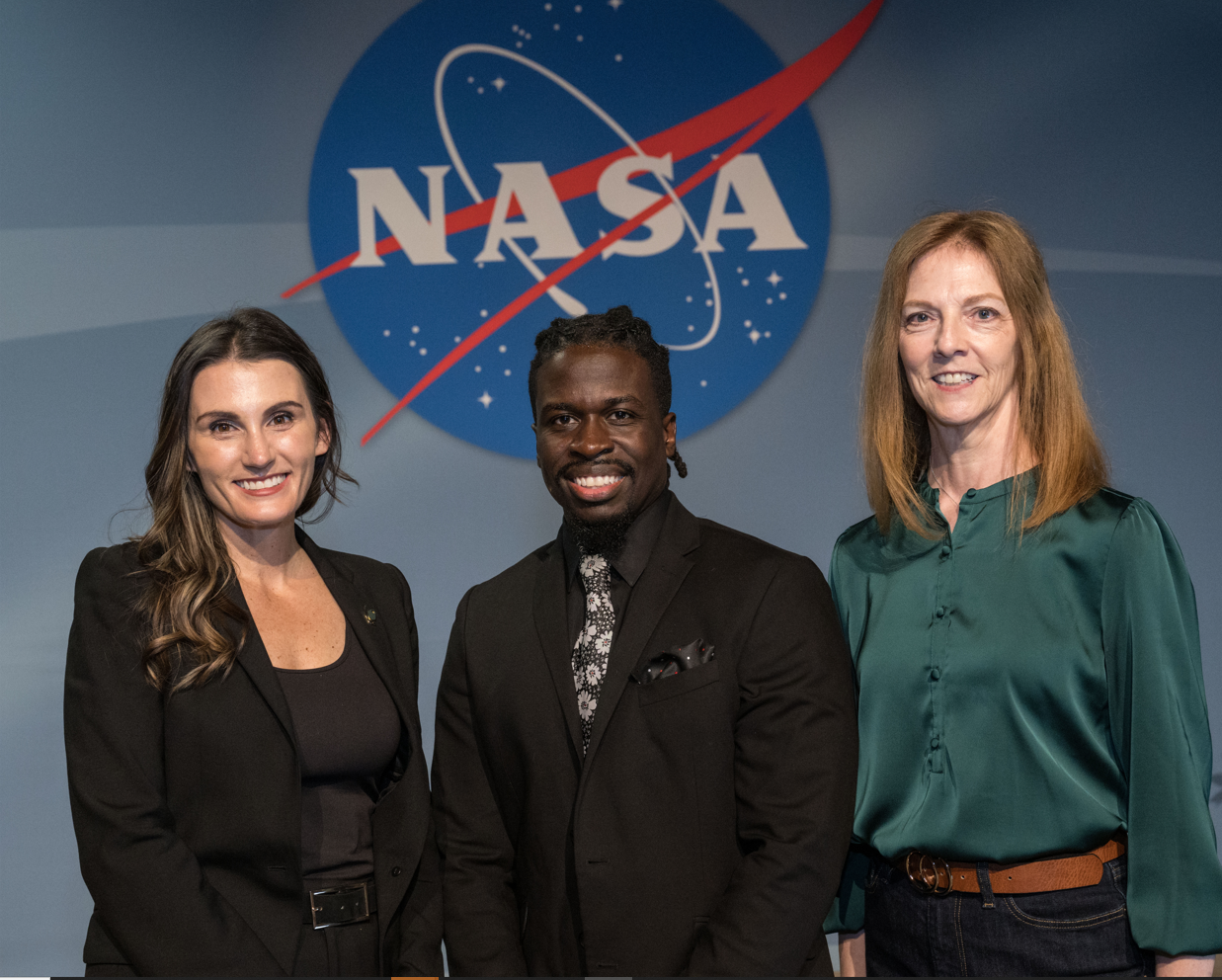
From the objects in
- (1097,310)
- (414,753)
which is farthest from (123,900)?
(1097,310)

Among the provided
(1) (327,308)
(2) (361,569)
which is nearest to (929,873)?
(2) (361,569)

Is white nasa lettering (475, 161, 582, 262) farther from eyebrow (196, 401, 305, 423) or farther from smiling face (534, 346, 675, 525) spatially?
smiling face (534, 346, 675, 525)

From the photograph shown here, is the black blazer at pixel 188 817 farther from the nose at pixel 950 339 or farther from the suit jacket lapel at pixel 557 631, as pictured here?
the nose at pixel 950 339

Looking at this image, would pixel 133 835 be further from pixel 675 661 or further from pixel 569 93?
pixel 569 93

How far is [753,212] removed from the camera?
12.5 feet

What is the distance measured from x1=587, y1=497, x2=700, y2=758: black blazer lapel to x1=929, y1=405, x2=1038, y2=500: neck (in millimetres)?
505

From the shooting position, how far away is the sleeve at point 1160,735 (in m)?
1.84

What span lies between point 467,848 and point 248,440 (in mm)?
882

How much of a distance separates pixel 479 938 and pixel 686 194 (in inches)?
101

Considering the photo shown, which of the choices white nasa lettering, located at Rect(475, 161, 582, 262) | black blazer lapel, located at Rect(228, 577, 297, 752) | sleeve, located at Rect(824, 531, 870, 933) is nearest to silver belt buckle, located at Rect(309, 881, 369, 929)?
black blazer lapel, located at Rect(228, 577, 297, 752)

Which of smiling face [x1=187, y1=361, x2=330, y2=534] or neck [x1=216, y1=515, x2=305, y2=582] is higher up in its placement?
smiling face [x1=187, y1=361, x2=330, y2=534]

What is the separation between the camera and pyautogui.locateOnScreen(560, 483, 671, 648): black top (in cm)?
212

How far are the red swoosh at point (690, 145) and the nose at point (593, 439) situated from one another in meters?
1.82

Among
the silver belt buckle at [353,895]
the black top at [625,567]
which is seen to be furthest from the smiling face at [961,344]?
the silver belt buckle at [353,895]
